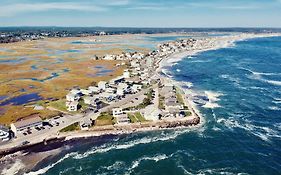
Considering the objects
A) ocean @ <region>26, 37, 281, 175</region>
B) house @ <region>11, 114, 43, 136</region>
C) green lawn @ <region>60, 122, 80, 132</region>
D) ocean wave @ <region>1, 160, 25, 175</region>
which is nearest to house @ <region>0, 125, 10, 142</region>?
house @ <region>11, 114, 43, 136</region>

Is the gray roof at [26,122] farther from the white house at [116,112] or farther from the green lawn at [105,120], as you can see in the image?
the white house at [116,112]

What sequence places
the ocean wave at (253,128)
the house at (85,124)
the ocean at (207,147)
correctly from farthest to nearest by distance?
the house at (85,124), the ocean wave at (253,128), the ocean at (207,147)

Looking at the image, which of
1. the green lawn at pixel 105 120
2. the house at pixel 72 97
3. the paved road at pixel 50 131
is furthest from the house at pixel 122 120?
the house at pixel 72 97

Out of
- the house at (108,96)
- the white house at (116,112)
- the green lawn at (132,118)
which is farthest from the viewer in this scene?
the house at (108,96)

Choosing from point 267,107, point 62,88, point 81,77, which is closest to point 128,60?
point 81,77

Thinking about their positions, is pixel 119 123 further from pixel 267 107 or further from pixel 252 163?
pixel 267 107

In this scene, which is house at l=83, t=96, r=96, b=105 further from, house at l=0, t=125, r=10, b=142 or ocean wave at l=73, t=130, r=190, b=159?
ocean wave at l=73, t=130, r=190, b=159

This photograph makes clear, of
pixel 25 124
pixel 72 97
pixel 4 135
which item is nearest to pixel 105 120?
pixel 25 124

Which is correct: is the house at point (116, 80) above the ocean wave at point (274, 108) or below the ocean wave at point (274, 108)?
above
